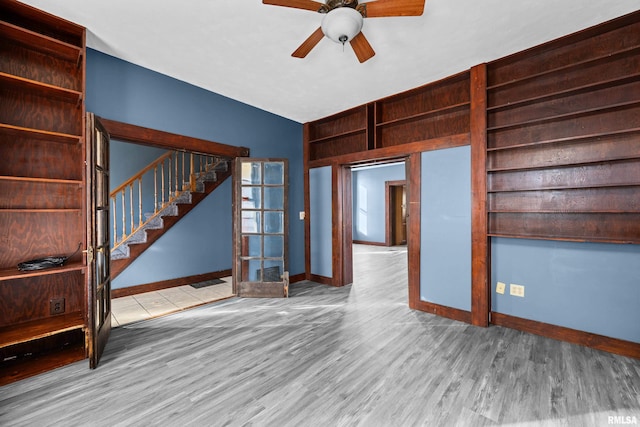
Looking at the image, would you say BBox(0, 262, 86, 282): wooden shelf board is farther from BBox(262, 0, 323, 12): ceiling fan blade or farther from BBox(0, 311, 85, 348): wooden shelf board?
BBox(262, 0, 323, 12): ceiling fan blade

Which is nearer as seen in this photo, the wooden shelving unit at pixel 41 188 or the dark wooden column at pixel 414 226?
the wooden shelving unit at pixel 41 188

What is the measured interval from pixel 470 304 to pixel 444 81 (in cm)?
248

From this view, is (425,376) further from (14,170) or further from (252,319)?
(14,170)

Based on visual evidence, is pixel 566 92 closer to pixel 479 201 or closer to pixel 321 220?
pixel 479 201

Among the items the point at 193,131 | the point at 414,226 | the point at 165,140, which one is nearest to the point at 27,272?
the point at 165,140

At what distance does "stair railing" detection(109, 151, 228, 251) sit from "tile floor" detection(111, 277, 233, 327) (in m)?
1.07

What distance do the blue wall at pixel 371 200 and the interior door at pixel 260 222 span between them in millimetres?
5272

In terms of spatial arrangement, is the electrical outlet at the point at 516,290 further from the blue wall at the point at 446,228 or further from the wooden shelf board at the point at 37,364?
the wooden shelf board at the point at 37,364

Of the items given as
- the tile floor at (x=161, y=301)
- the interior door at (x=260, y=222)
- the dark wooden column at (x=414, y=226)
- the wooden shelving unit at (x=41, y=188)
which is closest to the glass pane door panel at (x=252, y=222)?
the interior door at (x=260, y=222)

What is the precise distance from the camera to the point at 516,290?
2.81m

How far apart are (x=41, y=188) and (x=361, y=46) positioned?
9.40ft

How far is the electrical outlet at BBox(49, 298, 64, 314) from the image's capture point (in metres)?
2.47

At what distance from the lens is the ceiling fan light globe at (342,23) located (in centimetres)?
182

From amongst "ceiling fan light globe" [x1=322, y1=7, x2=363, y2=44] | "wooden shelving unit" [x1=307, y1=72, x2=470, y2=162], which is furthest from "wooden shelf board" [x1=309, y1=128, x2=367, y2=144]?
"ceiling fan light globe" [x1=322, y1=7, x2=363, y2=44]
